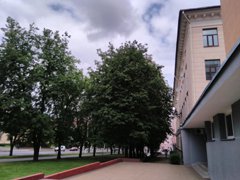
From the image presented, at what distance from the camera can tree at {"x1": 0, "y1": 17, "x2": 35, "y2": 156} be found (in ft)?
76.5

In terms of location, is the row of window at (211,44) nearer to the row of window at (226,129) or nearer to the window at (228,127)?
the row of window at (226,129)

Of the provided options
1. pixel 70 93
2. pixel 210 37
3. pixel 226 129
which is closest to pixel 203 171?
pixel 226 129

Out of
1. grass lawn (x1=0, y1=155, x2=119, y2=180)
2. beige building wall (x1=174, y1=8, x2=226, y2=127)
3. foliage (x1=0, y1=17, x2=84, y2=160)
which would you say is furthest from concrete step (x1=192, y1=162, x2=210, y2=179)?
foliage (x1=0, y1=17, x2=84, y2=160)

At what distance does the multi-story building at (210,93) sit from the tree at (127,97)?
13.3ft

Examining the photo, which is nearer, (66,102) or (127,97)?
(127,97)

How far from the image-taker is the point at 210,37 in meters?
22.1

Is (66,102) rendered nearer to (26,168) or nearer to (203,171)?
(26,168)

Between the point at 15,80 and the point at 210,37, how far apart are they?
723 inches

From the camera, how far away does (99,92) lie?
25375mm

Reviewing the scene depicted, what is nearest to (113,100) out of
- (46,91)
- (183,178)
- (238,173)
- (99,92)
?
(99,92)

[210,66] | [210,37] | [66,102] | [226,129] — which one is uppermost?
[210,37]

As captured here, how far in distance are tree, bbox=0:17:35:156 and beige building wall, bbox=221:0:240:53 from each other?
1816 centimetres

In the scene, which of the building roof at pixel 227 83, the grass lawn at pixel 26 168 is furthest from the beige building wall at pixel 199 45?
the building roof at pixel 227 83

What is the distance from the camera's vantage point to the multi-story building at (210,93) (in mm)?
7727
